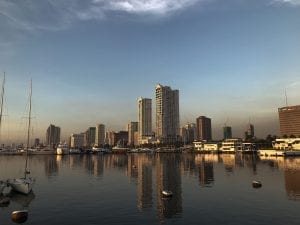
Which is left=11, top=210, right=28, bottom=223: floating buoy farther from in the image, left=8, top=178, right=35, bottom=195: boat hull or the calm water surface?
left=8, top=178, right=35, bottom=195: boat hull

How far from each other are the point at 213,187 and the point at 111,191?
85.3 feet

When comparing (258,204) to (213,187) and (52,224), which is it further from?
(52,224)

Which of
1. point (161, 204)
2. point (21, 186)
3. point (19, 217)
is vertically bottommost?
point (161, 204)

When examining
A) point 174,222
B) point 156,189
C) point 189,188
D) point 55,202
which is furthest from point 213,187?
point 55,202

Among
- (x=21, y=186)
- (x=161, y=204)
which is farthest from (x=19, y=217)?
(x=161, y=204)

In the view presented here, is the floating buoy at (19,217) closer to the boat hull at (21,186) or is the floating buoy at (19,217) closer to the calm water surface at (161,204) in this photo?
the calm water surface at (161,204)

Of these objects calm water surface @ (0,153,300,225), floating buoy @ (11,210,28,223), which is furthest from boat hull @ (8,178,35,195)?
floating buoy @ (11,210,28,223)

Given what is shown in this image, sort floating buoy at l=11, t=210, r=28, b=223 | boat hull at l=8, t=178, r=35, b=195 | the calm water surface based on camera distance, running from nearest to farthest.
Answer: floating buoy at l=11, t=210, r=28, b=223
the calm water surface
boat hull at l=8, t=178, r=35, b=195

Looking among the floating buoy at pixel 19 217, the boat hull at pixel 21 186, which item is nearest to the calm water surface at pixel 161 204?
the floating buoy at pixel 19 217

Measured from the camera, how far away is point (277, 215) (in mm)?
47688

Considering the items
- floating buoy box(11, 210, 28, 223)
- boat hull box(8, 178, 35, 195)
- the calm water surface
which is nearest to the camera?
floating buoy box(11, 210, 28, 223)

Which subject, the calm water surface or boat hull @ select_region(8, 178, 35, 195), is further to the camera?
boat hull @ select_region(8, 178, 35, 195)

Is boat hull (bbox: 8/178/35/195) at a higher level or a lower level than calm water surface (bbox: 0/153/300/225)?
higher

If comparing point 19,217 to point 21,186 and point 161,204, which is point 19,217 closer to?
point 21,186
